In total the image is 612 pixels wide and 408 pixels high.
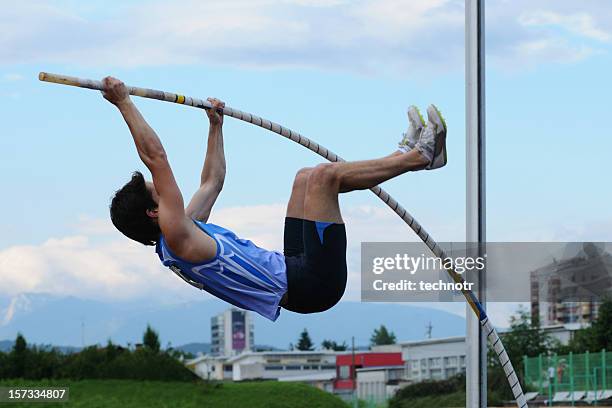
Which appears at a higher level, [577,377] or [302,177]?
[302,177]

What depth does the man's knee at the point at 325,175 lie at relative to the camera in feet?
13.5

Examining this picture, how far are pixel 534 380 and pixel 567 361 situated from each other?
1.60 feet

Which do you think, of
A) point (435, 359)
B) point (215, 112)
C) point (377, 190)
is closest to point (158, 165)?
point (215, 112)

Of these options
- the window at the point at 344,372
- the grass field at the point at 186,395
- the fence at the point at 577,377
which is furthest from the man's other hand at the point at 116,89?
the window at the point at 344,372

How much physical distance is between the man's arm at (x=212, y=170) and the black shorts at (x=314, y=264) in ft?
1.63

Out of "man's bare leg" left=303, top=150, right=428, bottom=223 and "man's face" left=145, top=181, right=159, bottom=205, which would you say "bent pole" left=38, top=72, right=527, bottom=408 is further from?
"man's bare leg" left=303, top=150, right=428, bottom=223

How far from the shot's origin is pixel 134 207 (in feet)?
13.9

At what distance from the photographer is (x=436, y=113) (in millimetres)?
4258

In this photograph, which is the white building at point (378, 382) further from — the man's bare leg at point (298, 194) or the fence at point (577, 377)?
the man's bare leg at point (298, 194)

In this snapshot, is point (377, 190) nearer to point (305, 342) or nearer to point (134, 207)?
point (134, 207)

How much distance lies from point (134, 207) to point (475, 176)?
2243 mm

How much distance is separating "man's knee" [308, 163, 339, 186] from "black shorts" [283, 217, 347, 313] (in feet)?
0.48

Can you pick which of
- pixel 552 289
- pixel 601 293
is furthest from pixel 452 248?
pixel 601 293

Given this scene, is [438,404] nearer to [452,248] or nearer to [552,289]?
[552,289]
